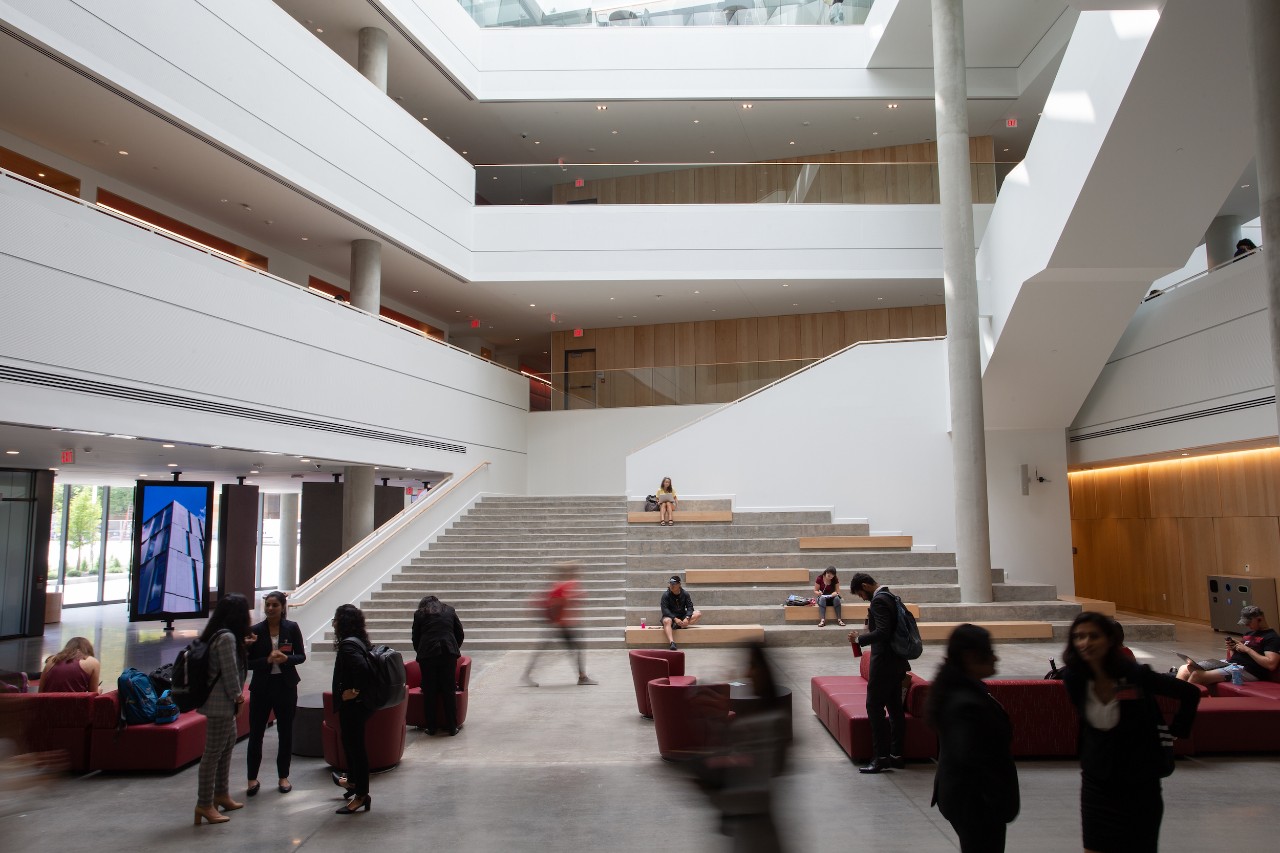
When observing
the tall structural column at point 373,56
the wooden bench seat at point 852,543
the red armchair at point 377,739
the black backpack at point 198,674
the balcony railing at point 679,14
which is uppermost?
the balcony railing at point 679,14

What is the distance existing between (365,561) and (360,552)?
0.27 meters

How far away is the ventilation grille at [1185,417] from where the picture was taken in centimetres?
1248

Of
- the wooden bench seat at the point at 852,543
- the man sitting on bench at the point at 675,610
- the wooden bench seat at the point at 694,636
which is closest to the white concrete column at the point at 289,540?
the wooden bench seat at the point at 694,636

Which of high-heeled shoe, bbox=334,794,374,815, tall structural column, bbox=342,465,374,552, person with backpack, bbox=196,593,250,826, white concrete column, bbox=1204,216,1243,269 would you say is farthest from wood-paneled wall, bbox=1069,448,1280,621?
tall structural column, bbox=342,465,374,552

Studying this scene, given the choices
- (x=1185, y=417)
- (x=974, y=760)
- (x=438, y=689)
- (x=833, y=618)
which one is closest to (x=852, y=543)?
(x=833, y=618)

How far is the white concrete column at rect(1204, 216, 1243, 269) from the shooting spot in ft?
62.1

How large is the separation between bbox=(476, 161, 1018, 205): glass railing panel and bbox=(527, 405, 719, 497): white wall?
565 centimetres

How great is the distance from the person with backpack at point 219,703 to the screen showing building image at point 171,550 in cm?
1255

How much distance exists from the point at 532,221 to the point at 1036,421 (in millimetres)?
12196

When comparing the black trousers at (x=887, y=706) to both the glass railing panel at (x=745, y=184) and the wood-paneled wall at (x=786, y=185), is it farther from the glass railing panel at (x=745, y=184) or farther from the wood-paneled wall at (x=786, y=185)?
the glass railing panel at (x=745, y=184)

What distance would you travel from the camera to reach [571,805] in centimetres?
600

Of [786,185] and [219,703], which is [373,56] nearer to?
[786,185]

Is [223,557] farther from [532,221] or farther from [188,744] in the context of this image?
[188,744]

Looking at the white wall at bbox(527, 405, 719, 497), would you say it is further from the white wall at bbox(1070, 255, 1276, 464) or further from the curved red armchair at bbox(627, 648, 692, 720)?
the curved red armchair at bbox(627, 648, 692, 720)
